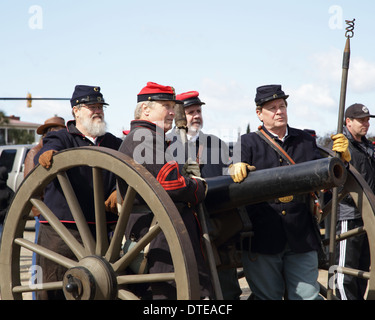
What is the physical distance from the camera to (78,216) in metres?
3.47

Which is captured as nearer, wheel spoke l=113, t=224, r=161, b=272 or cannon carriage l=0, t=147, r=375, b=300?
cannon carriage l=0, t=147, r=375, b=300

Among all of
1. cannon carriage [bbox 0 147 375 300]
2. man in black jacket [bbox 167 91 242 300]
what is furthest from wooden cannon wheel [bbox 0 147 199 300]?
man in black jacket [bbox 167 91 242 300]

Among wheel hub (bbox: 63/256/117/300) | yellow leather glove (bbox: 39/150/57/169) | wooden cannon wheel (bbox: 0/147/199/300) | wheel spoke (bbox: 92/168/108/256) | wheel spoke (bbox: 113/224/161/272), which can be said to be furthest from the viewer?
yellow leather glove (bbox: 39/150/57/169)

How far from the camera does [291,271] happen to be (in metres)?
3.85

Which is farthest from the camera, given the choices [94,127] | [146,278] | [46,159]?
[94,127]

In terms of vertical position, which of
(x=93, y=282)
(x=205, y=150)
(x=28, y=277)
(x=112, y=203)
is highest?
(x=205, y=150)

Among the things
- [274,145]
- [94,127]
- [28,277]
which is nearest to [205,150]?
[274,145]

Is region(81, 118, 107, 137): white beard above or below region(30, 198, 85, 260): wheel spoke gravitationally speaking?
above

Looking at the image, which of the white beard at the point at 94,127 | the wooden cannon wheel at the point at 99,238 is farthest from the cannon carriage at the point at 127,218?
the white beard at the point at 94,127

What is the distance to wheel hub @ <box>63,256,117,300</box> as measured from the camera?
3203mm

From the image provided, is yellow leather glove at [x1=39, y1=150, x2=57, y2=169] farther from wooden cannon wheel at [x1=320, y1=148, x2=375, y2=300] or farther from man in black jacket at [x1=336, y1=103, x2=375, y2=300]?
man in black jacket at [x1=336, y1=103, x2=375, y2=300]

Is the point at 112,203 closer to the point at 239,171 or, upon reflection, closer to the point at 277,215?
the point at 239,171

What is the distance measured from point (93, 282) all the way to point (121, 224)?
353mm

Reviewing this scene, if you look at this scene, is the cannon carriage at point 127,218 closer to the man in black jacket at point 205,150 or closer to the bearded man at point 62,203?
the bearded man at point 62,203
